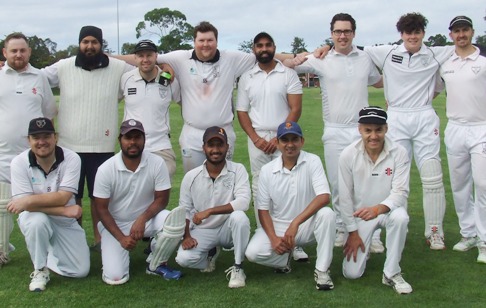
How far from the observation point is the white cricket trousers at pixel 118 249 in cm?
485

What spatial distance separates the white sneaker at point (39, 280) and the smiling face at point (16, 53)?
189 centimetres

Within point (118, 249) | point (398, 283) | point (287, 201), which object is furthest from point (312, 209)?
point (118, 249)

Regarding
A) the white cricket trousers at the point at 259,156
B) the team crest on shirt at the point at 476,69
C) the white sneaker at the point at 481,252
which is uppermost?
the team crest on shirt at the point at 476,69

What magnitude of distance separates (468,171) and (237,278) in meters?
2.48

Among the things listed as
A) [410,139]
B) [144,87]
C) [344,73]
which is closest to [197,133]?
[144,87]

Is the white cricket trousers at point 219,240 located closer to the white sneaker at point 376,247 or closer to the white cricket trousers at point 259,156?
A: the white cricket trousers at point 259,156

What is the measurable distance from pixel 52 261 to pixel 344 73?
3.26 metres

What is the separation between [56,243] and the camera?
200 inches

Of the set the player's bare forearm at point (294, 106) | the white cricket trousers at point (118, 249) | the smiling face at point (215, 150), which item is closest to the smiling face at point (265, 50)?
the player's bare forearm at point (294, 106)

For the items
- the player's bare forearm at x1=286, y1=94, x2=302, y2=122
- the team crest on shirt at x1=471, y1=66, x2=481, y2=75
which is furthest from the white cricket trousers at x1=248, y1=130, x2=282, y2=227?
the team crest on shirt at x1=471, y1=66, x2=481, y2=75

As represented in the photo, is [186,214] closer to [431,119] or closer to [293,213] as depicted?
[293,213]

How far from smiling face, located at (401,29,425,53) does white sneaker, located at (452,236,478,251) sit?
6.22 feet

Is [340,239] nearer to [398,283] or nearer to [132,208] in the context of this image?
[398,283]

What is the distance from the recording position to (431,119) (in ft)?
18.6
